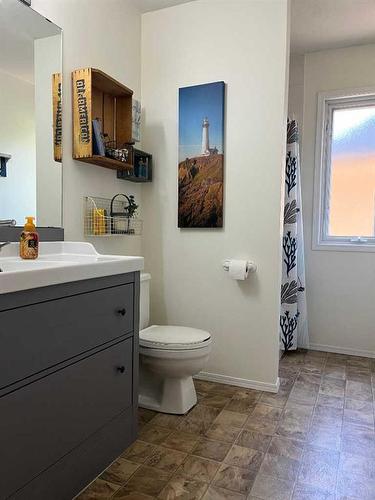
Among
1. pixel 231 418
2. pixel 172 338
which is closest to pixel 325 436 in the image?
pixel 231 418

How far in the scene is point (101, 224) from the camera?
85.0 inches

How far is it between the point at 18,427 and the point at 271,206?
179 cm

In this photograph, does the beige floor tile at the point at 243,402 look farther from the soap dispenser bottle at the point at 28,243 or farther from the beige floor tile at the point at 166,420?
the soap dispenser bottle at the point at 28,243

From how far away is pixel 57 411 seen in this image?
1311 mm

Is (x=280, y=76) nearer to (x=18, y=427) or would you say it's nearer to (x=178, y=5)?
(x=178, y=5)

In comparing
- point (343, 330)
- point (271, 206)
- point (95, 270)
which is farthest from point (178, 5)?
point (343, 330)

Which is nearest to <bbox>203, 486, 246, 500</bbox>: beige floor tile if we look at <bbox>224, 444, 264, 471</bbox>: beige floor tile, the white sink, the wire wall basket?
<bbox>224, 444, 264, 471</bbox>: beige floor tile

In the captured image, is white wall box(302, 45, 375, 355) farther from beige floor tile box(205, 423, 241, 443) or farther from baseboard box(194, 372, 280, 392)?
beige floor tile box(205, 423, 241, 443)

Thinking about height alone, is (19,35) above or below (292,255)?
above

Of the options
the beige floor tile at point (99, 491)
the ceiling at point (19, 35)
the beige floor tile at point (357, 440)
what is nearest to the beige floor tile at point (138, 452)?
the beige floor tile at point (99, 491)

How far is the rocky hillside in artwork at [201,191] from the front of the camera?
2451 millimetres

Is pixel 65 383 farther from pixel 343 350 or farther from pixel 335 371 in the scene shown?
pixel 343 350

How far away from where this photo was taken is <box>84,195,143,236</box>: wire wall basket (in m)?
2.15

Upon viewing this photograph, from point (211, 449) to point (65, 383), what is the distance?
841mm
